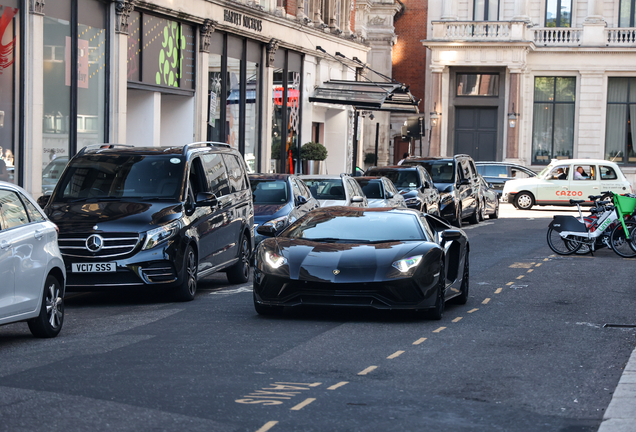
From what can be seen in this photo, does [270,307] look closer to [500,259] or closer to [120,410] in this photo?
[120,410]

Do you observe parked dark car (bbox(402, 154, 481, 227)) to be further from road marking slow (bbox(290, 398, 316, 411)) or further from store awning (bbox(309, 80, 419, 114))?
road marking slow (bbox(290, 398, 316, 411))

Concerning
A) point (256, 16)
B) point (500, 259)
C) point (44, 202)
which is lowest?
point (500, 259)

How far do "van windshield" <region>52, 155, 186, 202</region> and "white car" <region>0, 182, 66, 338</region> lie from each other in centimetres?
301

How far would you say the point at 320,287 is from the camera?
1012cm

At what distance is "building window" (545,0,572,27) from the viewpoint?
51.3 meters

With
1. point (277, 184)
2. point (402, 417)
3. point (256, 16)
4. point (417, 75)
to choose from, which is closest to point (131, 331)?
point (402, 417)

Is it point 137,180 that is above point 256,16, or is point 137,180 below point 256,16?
below

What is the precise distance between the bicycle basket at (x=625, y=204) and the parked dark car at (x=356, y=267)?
861 cm

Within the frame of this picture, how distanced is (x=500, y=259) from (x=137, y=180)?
8080mm

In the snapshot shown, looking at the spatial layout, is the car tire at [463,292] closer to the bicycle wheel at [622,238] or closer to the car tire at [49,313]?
the car tire at [49,313]

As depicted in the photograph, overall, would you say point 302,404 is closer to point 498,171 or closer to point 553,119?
point 498,171

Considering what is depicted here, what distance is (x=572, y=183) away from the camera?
35438 mm

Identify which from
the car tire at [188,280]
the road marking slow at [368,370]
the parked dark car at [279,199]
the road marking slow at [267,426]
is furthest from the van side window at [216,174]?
the road marking slow at [267,426]

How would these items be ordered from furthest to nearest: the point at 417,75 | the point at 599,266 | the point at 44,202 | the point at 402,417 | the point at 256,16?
1. the point at 417,75
2. the point at 256,16
3. the point at 599,266
4. the point at 44,202
5. the point at 402,417
